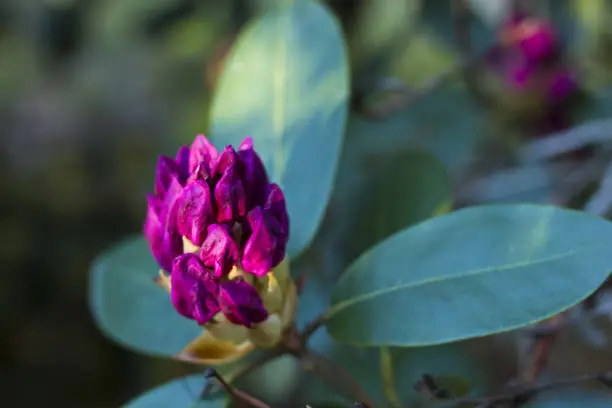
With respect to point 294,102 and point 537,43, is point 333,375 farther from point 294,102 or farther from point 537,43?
point 537,43

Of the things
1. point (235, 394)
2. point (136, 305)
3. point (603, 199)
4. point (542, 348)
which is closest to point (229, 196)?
point (235, 394)

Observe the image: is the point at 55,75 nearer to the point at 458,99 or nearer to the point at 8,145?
the point at 8,145

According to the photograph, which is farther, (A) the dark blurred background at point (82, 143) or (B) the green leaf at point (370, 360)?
(A) the dark blurred background at point (82, 143)

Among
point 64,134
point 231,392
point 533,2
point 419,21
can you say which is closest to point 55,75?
point 64,134

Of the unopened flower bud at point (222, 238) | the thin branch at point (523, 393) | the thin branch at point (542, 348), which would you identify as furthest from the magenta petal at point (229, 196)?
the thin branch at point (542, 348)

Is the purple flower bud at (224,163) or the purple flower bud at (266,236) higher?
the purple flower bud at (224,163)

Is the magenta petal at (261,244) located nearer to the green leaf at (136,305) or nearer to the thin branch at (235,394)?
the thin branch at (235,394)

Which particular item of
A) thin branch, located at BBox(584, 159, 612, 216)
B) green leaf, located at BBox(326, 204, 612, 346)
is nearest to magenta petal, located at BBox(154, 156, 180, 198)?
green leaf, located at BBox(326, 204, 612, 346)

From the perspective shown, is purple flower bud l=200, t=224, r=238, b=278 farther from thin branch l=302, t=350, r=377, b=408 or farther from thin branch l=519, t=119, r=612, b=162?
thin branch l=519, t=119, r=612, b=162

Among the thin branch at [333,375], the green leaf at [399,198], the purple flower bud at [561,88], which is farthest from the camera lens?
the purple flower bud at [561,88]
